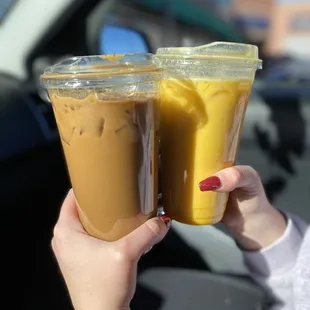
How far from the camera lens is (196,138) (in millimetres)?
805

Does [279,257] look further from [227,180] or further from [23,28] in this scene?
[23,28]

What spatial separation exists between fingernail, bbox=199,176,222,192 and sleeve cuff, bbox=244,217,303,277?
1.19ft

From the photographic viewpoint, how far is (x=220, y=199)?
2.87 feet

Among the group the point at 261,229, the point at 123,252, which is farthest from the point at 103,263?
the point at 261,229

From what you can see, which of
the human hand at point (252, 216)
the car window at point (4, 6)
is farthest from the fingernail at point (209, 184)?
the car window at point (4, 6)

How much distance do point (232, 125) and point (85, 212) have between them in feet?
0.89

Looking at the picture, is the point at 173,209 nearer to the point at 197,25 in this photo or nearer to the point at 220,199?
the point at 220,199

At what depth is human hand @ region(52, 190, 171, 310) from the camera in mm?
791

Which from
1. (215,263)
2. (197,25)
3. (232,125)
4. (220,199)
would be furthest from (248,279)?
(197,25)

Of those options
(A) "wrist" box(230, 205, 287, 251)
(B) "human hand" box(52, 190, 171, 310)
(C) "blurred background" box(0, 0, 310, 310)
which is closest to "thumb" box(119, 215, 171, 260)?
(B) "human hand" box(52, 190, 171, 310)

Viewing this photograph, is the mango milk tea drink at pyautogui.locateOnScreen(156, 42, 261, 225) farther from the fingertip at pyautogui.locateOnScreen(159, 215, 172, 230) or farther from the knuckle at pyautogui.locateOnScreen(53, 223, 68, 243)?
the knuckle at pyautogui.locateOnScreen(53, 223, 68, 243)

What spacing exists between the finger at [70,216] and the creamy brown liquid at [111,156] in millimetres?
42

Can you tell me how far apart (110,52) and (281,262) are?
43.6 inches

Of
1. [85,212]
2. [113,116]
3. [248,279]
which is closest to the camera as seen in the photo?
[113,116]
